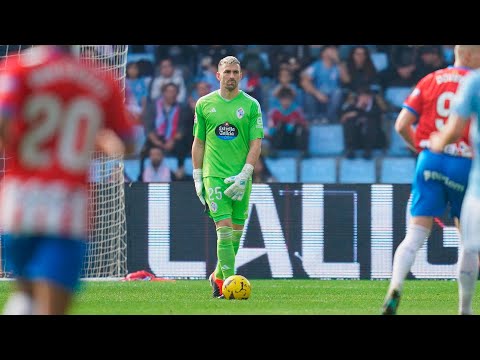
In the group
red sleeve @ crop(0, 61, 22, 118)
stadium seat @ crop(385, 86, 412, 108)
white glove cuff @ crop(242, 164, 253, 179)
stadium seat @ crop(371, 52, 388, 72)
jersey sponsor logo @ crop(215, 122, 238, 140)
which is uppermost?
stadium seat @ crop(371, 52, 388, 72)

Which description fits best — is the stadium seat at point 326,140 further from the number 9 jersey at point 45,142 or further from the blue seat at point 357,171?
the number 9 jersey at point 45,142

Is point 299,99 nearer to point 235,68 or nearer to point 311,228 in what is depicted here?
point 311,228

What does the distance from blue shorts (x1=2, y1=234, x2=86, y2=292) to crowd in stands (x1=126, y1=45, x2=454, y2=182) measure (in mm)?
12051

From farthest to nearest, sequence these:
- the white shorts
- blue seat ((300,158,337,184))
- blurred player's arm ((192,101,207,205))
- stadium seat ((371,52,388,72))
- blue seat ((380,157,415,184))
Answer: stadium seat ((371,52,388,72)) → blue seat ((300,158,337,184)) → blue seat ((380,157,415,184)) → blurred player's arm ((192,101,207,205)) → the white shorts

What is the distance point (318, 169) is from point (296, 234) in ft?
14.0

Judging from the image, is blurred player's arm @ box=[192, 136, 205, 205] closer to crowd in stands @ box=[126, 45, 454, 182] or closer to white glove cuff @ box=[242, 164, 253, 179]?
white glove cuff @ box=[242, 164, 253, 179]

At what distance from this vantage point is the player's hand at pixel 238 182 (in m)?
10.7

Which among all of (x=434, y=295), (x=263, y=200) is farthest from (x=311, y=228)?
(x=434, y=295)

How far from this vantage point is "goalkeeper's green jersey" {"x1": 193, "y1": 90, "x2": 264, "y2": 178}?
10.8 m

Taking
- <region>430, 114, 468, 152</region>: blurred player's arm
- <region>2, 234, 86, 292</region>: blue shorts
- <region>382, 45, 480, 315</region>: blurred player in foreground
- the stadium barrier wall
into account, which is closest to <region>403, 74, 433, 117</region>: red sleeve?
<region>382, 45, 480, 315</region>: blurred player in foreground

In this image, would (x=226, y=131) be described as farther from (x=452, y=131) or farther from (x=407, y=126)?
(x=452, y=131)

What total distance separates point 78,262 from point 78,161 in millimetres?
506

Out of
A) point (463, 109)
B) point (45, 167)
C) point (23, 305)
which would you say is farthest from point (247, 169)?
point (23, 305)

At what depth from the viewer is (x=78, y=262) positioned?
5.55 metres
